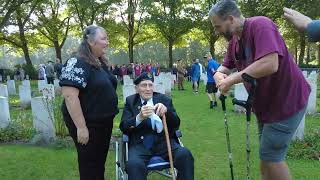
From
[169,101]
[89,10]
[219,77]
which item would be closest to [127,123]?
[169,101]

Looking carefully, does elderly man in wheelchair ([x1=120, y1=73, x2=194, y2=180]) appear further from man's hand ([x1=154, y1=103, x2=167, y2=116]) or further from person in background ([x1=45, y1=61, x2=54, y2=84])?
person in background ([x1=45, y1=61, x2=54, y2=84])

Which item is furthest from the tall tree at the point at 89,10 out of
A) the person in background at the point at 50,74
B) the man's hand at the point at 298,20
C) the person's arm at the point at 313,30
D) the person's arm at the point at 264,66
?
the person's arm at the point at 313,30

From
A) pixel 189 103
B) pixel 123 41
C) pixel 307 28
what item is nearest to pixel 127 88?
pixel 189 103

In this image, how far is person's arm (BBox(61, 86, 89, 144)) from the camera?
4246 millimetres

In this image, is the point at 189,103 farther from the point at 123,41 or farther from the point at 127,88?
the point at 123,41

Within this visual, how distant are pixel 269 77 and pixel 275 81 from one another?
6 centimetres

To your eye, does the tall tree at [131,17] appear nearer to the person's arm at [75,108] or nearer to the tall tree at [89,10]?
the tall tree at [89,10]

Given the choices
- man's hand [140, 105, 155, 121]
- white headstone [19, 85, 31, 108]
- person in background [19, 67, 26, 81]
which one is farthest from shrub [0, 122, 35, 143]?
person in background [19, 67, 26, 81]

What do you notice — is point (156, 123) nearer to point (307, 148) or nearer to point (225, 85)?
point (225, 85)

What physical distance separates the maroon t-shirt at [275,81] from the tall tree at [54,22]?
37.6 m

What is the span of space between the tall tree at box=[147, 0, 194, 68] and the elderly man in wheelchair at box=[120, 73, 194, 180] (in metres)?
35.5

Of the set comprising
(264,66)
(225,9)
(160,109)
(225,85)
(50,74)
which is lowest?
(160,109)

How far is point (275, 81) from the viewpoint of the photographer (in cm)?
365

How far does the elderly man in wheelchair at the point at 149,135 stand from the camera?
4805 mm
